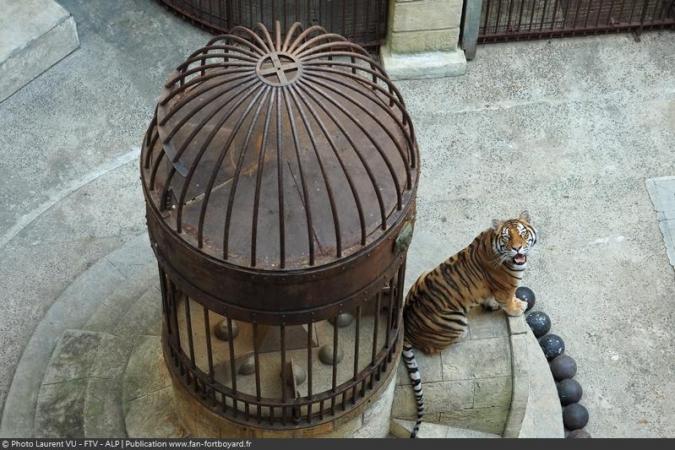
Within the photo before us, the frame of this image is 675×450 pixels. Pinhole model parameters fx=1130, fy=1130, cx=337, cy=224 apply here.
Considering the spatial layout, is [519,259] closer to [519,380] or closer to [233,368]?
[519,380]

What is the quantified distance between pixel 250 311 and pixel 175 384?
1957mm

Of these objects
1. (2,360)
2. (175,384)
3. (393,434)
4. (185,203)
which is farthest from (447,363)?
(2,360)

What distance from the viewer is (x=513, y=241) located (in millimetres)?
9922

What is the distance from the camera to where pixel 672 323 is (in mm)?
12383

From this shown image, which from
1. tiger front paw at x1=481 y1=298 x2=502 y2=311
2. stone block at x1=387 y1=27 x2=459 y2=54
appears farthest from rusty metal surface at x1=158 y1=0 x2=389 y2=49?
tiger front paw at x1=481 y1=298 x2=502 y2=311

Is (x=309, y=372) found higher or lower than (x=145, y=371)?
higher

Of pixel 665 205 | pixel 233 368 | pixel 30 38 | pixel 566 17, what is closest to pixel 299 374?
pixel 233 368

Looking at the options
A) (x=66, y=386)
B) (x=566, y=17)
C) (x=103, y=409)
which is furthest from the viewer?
(x=566, y=17)

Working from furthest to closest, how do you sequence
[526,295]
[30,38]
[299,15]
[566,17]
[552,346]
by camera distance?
[566,17], [299,15], [30,38], [526,295], [552,346]

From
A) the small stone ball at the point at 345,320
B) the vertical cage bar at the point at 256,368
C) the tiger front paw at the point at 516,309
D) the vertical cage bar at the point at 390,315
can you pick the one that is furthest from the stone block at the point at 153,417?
the tiger front paw at the point at 516,309

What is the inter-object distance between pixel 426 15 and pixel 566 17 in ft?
7.38

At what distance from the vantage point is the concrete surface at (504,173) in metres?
12.2

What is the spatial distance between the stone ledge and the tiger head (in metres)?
4.79

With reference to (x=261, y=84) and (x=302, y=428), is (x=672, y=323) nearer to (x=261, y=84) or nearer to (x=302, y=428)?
(x=302, y=428)
